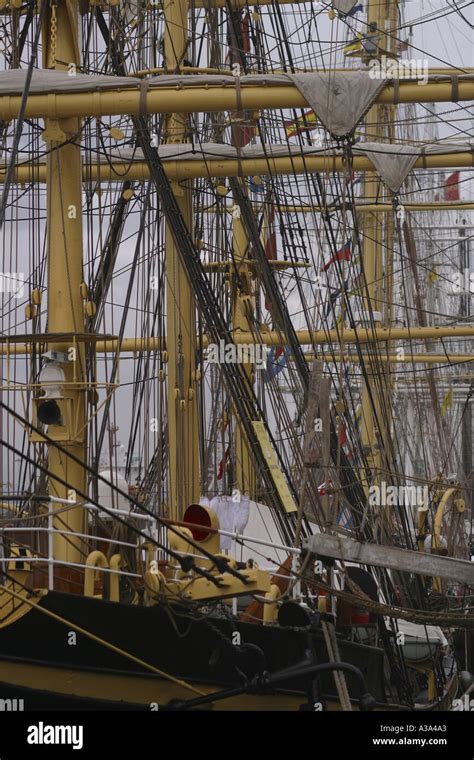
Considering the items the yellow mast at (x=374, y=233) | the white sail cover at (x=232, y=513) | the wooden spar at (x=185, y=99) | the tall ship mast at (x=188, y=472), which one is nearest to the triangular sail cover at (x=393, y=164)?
the tall ship mast at (x=188, y=472)

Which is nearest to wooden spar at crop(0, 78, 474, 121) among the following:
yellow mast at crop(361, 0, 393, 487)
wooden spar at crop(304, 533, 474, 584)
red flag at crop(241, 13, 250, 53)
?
red flag at crop(241, 13, 250, 53)

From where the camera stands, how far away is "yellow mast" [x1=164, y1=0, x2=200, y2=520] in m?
19.5

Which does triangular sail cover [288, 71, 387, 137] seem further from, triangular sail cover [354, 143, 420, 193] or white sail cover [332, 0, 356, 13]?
white sail cover [332, 0, 356, 13]

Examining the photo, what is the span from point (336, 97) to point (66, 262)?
371 centimetres

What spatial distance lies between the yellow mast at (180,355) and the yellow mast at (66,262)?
3447 mm

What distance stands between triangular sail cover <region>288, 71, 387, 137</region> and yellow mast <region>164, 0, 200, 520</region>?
10.3 feet

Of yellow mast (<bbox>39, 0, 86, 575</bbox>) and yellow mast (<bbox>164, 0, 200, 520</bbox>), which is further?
yellow mast (<bbox>164, 0, 200, 520</bbox>)

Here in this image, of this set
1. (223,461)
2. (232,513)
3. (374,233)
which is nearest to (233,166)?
(223,461)

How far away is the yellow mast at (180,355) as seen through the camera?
63.9 ft

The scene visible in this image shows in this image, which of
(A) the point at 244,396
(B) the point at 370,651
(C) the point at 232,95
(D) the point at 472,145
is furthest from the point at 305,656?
(D) the point at 472,145

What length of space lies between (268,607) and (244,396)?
9.24ft

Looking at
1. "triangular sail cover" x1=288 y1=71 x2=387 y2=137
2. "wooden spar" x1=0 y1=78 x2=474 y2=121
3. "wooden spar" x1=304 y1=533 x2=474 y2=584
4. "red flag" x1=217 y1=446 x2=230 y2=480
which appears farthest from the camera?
"red flag" x1=217 y1=446 x2=230 y2=480

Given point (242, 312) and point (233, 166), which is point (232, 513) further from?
point (242, 312)

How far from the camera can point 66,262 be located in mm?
14867
